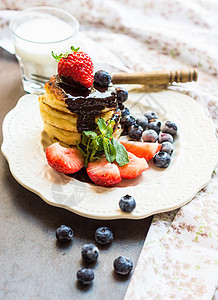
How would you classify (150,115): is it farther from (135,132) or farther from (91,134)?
(91,134)

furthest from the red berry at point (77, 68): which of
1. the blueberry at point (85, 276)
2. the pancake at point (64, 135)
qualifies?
the blueberry at point (85, 276)

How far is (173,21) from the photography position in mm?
4383

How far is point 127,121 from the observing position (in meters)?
3.01

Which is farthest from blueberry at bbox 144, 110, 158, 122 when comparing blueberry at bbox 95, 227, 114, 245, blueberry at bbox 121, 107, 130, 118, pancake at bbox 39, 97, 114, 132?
blueberry at bbox 95, 227, 114, 245

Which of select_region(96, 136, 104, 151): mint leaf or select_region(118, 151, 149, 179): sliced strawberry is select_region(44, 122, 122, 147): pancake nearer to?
select_region(96, 136, 104, 151): mint leaf

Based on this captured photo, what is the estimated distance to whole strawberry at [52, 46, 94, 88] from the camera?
263cm

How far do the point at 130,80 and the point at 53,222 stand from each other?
57.4 inches

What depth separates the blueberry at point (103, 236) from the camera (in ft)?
7.57

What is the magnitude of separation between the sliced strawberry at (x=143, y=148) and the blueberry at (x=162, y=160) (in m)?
0.04

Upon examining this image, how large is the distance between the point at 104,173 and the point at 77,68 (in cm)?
71

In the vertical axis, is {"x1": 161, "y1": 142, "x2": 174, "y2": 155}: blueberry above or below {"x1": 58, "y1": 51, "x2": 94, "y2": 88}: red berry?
below

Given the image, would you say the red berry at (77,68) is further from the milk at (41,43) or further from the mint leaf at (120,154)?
A: the milk at (41,43)

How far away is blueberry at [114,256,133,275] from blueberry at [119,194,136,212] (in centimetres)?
29

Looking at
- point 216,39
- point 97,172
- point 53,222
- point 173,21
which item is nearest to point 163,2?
point 173,21
